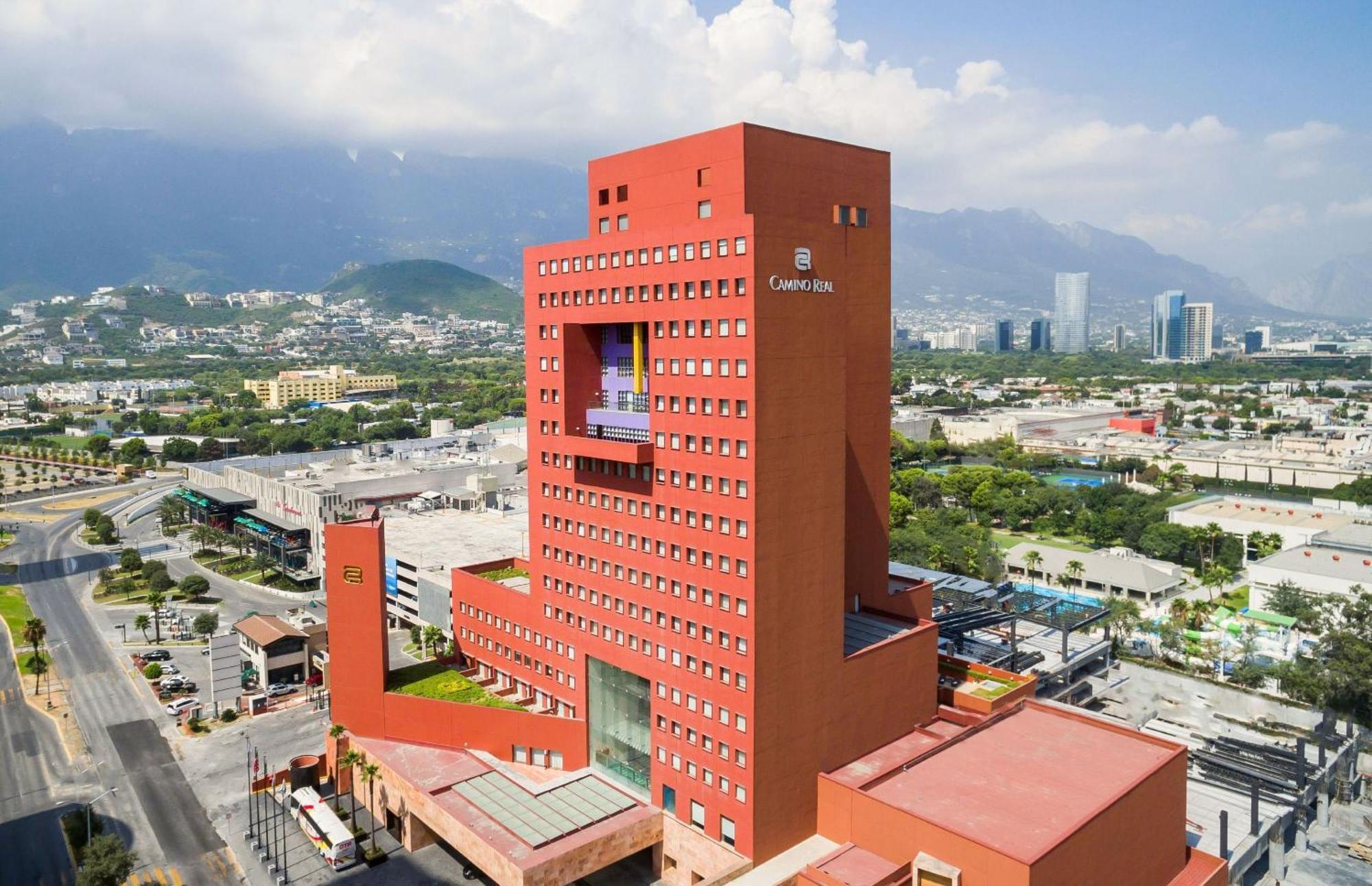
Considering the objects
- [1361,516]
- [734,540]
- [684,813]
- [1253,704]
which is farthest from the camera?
[1361,516]

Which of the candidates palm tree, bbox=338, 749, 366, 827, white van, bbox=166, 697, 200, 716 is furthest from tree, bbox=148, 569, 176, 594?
palm tree, bbox=338, 749, 366, 827

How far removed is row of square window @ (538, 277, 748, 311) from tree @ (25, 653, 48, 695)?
170 ft

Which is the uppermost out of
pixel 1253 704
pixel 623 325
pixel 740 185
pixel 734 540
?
pixel 740 185

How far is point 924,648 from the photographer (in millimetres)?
49125

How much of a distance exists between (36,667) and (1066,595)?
296 feet

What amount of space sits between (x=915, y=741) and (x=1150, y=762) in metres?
11.0

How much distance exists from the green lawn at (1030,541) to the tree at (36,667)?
9646 centimetres

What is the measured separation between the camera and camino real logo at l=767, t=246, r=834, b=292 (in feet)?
131

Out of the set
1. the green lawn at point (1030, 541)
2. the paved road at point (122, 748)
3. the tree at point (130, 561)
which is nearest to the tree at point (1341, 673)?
the green lawn at point (1030, 541)

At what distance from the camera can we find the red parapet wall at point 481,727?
50.3m

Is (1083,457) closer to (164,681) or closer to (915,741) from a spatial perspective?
(915,741)

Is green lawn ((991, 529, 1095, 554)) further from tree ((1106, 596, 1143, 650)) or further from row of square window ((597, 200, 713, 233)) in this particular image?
row of square window ((597, 200, 713, 233))

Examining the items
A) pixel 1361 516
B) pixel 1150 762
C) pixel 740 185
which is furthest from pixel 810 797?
pixel 1361 516

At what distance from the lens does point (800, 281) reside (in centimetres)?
4069
